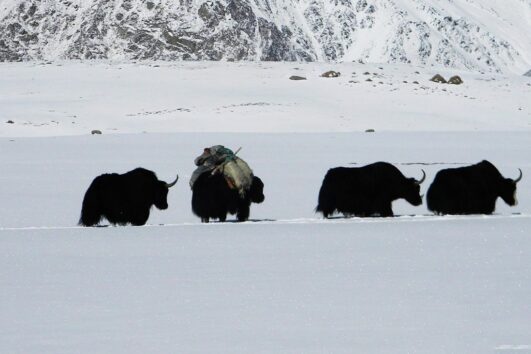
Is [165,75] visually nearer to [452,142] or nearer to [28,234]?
[452,142]

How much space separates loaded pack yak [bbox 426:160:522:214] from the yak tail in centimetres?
311

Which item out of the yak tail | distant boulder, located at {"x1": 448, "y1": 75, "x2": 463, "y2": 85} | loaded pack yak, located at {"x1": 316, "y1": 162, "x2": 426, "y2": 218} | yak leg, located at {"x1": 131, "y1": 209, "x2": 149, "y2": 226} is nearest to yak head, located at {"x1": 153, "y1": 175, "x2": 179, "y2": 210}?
yak leg, located at {"x1": 131, "y1": 209, "x2": 149, "y2": 226}

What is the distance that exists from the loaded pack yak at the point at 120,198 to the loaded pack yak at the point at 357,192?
149cm

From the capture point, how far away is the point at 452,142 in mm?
25297

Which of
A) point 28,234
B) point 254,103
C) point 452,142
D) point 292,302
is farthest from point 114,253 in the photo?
point 254,103

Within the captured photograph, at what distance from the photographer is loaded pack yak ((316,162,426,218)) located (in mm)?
10828

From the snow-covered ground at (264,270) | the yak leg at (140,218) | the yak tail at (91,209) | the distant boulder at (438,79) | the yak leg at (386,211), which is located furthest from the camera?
the distant boulder at (438,79)

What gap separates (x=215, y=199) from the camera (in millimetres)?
10516

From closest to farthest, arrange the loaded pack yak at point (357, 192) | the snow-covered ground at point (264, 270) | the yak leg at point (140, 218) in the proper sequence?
the snow-covered ground at point (264, 270) < the yak leg at point (140, 218) < the loaded pack yak at point (357, 192)

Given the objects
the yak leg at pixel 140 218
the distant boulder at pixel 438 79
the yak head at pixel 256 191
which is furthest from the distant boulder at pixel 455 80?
the yak leg at pixel 140 218

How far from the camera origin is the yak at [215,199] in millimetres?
10508

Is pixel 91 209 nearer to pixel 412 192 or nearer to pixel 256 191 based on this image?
pixel 256 191

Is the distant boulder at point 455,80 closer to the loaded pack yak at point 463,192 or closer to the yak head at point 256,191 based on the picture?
the loaded pack yak at point 463,192

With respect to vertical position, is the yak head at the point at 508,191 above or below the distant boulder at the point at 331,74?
below
